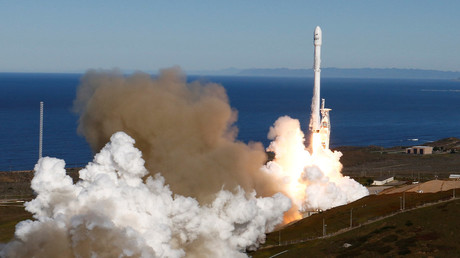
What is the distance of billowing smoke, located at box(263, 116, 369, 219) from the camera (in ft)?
268

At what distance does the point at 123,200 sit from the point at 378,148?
12469cm

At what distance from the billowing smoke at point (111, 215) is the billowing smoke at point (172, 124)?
3031mm

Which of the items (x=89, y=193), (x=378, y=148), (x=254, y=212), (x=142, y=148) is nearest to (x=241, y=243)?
(x=254, y=212)

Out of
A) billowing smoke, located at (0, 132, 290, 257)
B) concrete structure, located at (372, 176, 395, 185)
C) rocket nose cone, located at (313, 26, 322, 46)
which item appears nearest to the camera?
billowing smoke, located at (0, 132, 290, 257)

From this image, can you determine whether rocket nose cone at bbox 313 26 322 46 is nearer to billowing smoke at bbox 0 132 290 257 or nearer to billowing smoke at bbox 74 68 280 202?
billowing smoke at bbox 74 68 280 202

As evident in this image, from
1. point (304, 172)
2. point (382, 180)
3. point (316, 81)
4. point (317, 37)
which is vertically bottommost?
point (382, 180)

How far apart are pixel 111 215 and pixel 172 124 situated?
1236 centimetres

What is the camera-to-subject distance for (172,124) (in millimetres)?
61781

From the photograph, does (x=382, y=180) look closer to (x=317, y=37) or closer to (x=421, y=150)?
(x=317, y=37)

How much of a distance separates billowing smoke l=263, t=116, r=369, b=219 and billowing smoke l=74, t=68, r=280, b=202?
15.0 metres

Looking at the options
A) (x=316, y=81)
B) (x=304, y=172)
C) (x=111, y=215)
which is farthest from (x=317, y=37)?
(x=111, y=215)

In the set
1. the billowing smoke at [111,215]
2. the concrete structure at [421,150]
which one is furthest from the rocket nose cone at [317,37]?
the concrete structure at [421,150]

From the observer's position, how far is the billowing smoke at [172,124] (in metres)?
60.7

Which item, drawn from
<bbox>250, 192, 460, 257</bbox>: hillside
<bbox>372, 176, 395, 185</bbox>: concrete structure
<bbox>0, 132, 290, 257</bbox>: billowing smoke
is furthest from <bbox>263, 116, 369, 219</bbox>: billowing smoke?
<bbox>0, 132, 290, 257</bbox>: billowing smoke
